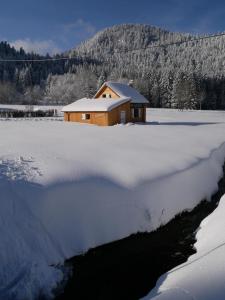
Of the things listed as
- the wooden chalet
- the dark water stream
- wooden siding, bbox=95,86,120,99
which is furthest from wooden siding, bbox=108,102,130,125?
the dark water stream

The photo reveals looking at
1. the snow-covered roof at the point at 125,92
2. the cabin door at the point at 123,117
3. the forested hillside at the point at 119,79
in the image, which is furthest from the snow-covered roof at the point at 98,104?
the forested hillside at the point at 119,79

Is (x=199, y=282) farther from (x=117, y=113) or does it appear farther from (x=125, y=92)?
(x=125, y=92)

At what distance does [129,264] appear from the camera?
981cm

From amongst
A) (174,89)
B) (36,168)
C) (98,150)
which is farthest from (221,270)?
(174,89)

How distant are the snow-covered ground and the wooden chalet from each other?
20.1 metres

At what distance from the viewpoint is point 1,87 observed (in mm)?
105500

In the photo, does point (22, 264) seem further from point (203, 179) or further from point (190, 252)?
point (203, 179)

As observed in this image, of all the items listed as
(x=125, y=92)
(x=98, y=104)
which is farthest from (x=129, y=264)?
(x=125, y=92)

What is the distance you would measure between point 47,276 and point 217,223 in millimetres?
5534

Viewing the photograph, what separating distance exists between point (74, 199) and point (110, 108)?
27.1m

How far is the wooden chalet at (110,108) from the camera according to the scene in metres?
38.1

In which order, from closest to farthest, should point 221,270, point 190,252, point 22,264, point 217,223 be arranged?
point 221,270 → point 22,264 → point 190,252 → point 217,223

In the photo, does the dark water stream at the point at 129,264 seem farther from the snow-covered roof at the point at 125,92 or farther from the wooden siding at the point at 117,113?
the snow-covered roof at the point at 125,92

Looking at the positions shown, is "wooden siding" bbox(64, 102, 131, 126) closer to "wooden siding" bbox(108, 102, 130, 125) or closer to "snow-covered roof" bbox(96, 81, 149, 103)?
"wooden siding" bbox(108, 102, 130, 125)
